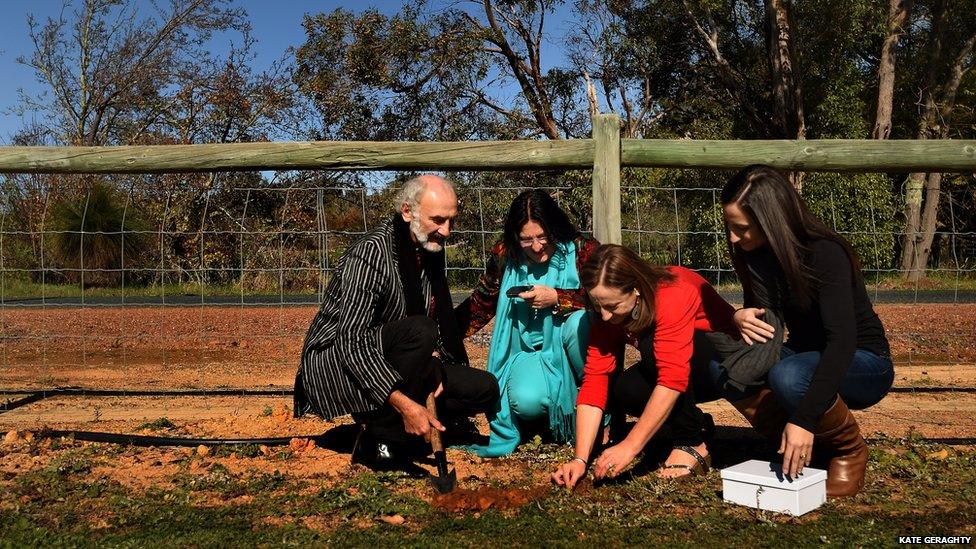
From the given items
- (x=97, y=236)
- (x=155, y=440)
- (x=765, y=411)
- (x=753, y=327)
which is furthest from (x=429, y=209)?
(x=97, y=236)

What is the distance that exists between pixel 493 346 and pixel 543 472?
2.30 ft

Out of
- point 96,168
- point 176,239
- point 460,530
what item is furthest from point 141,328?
point 460,530

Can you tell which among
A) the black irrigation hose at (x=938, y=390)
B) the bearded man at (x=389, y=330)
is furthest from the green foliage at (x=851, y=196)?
the bearded man at (x=389, y=330)

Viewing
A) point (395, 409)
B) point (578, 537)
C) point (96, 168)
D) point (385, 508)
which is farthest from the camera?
point (96, 168)

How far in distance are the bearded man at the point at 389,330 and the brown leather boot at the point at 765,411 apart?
4.22 feet

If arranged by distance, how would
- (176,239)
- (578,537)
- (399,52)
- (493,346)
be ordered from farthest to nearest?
(399,52), (176,239), (493,346), (578,537)

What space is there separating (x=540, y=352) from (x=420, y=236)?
2.92ft

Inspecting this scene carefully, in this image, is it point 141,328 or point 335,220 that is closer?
point 335,220

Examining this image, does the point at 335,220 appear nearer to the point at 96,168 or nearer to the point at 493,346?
the point at 96,168

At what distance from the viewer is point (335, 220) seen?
9.37 metres

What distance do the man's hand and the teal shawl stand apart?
702mm

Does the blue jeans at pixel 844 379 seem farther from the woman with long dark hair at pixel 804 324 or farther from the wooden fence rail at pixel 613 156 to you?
the wooden fence rail at pixel 613 156

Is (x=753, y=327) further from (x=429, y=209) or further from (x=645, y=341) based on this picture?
(x=429, y=209)

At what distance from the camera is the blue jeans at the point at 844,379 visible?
11.2 feet
